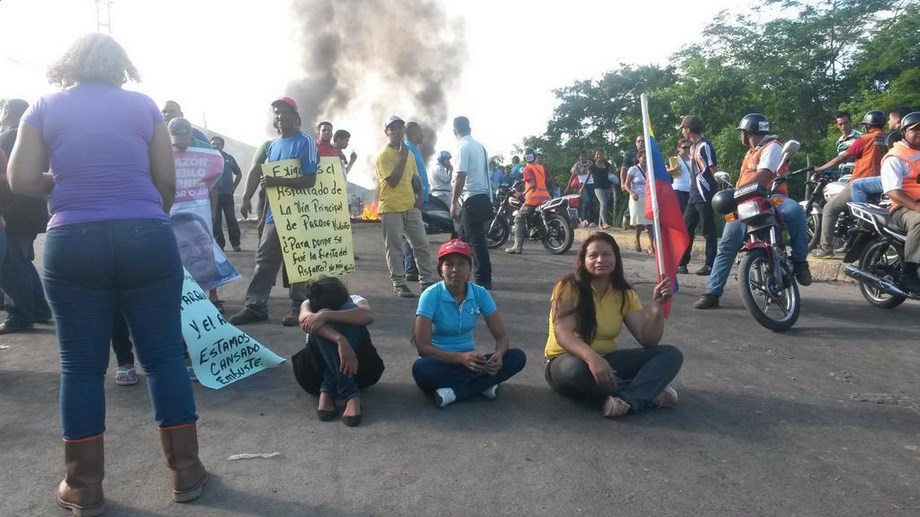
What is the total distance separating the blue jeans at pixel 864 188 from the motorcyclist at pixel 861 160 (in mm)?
534

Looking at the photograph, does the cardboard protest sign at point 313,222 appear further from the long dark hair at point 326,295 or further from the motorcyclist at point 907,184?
the motorcyclist at point 907,184

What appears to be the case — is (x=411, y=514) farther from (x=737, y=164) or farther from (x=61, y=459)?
(x=737, y=164)

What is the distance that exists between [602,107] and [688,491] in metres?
41.0

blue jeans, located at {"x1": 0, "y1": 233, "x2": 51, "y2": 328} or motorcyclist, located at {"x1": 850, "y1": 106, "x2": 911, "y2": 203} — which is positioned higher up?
motorcyclist, located at {"x1": 850, "y1": 106, "x2": 911, "y2": 203}

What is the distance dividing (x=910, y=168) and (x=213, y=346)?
587cm

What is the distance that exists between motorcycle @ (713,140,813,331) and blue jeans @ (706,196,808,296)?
0.46 feet

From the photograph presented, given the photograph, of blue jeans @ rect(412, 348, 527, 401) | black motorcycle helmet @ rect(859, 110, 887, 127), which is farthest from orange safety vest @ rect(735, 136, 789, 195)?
blue jeans @ rect(412, 348, 527, 401)

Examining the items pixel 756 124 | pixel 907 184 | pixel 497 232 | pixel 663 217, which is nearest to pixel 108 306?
pixel 663 217

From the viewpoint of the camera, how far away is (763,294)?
627 cm

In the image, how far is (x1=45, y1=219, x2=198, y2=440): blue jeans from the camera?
290 centimetres

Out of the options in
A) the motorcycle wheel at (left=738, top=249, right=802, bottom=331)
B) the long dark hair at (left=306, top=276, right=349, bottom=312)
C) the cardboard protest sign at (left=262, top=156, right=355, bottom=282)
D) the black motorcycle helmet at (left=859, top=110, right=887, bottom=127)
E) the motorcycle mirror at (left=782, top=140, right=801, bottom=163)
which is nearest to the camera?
the long dark hair at (left=306, top=276, right=349, bottom=312)

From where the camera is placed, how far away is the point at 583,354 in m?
4.04

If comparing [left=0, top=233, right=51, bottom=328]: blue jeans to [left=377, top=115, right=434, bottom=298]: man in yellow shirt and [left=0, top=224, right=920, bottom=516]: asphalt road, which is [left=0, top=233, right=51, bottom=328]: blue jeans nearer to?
[left=0, top=224, right=920, bottom=516]: asphalt road

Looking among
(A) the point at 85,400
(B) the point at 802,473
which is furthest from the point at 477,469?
(A) the point at 85,400
